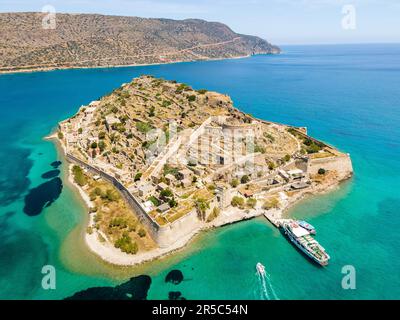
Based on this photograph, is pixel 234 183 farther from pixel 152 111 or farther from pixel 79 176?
pixel 152 111

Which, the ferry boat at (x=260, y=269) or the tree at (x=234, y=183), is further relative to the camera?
the tree at (x=234, y=183)

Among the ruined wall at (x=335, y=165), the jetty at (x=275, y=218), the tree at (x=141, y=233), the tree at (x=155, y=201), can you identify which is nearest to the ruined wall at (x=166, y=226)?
the tree at (x=141, y=233)

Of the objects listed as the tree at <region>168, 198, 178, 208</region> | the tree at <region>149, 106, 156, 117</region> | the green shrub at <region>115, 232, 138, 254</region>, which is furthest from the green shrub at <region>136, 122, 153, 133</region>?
the green shrub at <region>115, 232, 138, 254</region>

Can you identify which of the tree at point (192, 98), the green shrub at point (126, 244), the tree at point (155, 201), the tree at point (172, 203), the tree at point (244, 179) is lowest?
the green shrub at point (126, 244)

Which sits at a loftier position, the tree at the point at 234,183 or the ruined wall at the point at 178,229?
the tree at the point at 234,183

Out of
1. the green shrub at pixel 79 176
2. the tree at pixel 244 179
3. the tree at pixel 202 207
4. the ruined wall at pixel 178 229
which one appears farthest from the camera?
the green shrub at pixel 79 176

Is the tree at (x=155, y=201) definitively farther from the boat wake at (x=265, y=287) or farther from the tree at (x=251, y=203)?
the boat wake at (x=265, y=287)

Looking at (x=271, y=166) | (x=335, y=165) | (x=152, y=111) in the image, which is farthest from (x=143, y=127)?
(x=335, y=165)
